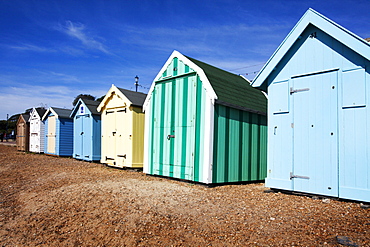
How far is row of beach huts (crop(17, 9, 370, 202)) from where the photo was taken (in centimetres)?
595

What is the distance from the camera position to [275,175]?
7.12 metres

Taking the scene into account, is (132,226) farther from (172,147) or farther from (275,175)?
(172,147)

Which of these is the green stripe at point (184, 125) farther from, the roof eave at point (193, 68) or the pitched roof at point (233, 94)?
Result: the pitched roof at point (233, 94)

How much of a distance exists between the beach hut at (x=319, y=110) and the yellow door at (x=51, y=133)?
1536cm

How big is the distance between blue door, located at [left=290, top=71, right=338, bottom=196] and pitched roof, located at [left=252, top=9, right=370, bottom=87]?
66 cm

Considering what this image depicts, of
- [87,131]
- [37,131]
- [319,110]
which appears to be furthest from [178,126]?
[37,131]

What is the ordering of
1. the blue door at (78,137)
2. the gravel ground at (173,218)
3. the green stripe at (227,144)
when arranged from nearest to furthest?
1. the gravel ground at (173,218)
2. the green stripe at (227,144)
3. the blue door at (78,137)

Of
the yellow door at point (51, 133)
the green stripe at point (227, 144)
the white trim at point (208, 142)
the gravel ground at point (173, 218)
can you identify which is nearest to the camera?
the gravel ground at point (173, 218)

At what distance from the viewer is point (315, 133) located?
21.2 ft

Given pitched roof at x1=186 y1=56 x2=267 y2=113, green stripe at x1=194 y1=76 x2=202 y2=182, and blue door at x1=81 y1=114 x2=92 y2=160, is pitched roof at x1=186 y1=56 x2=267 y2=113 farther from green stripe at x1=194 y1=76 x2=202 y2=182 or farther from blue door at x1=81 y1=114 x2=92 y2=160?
blue door at x1=81 y1=114 x2=92 y2=160

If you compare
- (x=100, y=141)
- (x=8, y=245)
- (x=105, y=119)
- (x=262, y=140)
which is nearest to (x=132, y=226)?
(x=8, y=245)

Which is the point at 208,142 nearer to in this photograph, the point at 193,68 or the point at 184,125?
the point at 184,125

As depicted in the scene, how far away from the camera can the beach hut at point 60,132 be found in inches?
717

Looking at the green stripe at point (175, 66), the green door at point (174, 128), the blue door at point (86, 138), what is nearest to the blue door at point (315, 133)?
the green door at point (174, 128)
